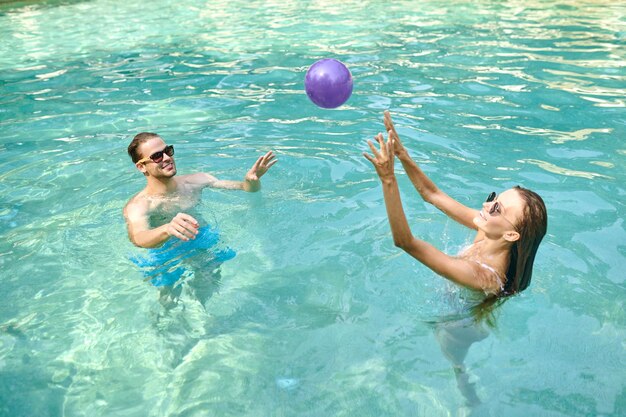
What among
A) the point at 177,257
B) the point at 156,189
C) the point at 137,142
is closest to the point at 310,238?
the point at 177,257

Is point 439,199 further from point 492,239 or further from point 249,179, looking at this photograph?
point 249,179

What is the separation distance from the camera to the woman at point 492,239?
2719mm

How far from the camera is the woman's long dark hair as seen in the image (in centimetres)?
292

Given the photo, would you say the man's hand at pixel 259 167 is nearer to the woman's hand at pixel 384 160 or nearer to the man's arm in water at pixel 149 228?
the man's arm in water at pixel 149 228

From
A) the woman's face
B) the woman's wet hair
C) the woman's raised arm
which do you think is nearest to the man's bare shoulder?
the woman's raised arm

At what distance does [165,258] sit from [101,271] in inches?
25.7

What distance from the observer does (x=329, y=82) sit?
404 centimetres

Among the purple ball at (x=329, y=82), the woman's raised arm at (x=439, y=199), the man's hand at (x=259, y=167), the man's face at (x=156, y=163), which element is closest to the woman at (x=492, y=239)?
the woman's raised arm at (x=439, y=199)

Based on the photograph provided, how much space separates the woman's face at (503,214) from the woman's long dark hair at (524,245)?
0.8 inches

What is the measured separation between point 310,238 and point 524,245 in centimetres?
212

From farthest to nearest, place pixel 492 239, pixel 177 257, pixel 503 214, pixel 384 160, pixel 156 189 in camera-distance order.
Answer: pixel 156 189
pixel 177 257
pixel 492 239
pixel 503 214
pixel 384 160

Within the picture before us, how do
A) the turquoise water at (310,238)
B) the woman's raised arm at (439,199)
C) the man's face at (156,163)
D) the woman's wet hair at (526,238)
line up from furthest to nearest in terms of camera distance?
the man's face at (156,163) < the woman's raised arm at (439,199) < the turquoise water at (310,238) < the woman's wet hair at (526,238)

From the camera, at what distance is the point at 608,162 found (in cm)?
566

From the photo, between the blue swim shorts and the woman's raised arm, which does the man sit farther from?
the woman's raised arm
